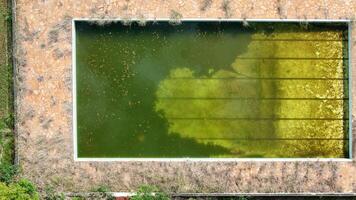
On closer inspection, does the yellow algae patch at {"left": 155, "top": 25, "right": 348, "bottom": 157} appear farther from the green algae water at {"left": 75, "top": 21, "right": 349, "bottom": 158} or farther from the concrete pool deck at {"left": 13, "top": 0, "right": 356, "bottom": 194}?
the concrete pool deck at {"left": 13, "top": 0, "right": 356, "bottom": 194}

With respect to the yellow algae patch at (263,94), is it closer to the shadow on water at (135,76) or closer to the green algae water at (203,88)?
the green algae water at (203,88)

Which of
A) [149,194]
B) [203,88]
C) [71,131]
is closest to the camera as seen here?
[149,194]

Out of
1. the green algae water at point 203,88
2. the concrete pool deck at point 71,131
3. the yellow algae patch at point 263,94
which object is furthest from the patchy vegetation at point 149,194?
the yellow algae patch at point 263,94

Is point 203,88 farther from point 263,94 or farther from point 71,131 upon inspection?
point 71,131

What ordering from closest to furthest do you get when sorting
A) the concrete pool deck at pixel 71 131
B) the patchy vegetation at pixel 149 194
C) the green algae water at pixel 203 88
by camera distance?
1. the patchy vegetation at pixel 149 194
2. the concrete pool deck at pixel 71 131
3. the green algae water at pixel 203 88

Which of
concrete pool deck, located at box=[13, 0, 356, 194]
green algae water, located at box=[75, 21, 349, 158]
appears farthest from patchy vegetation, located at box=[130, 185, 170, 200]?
green algae water, located at box=[75, 21, 349, 158]

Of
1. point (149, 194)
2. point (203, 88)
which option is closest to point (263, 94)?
point (203, 88)

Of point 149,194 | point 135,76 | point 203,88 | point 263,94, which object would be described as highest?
point 135,76
